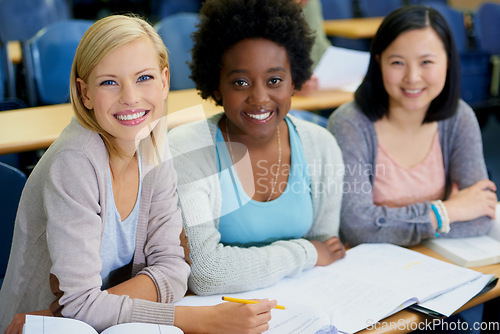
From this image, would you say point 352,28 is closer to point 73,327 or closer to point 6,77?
point 6,77

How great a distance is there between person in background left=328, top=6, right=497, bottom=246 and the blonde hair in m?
0.79

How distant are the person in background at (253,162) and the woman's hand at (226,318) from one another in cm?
14

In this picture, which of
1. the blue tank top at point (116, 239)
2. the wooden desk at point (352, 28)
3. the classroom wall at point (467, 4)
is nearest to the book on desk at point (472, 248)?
the blue tank top at point (116, 239)

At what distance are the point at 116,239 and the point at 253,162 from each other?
1.61ft

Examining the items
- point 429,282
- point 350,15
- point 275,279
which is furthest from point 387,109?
point 350,15

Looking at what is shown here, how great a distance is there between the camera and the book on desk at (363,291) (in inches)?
47.4

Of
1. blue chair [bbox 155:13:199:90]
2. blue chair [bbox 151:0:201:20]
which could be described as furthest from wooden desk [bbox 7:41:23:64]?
blue chair [bbox 151:0:201:20]

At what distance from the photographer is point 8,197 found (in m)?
1.50

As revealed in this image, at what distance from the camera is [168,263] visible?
1.26 m

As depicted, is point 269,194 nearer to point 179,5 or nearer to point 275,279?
point 275,279

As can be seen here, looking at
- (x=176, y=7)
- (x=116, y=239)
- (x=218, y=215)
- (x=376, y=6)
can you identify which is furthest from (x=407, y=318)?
(x=376, y=6)

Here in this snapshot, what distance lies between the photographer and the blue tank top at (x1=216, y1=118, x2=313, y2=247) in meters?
1.46

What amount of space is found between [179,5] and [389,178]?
4255mm

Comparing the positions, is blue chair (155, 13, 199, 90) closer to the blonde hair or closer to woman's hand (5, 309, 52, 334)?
the blonde hair
